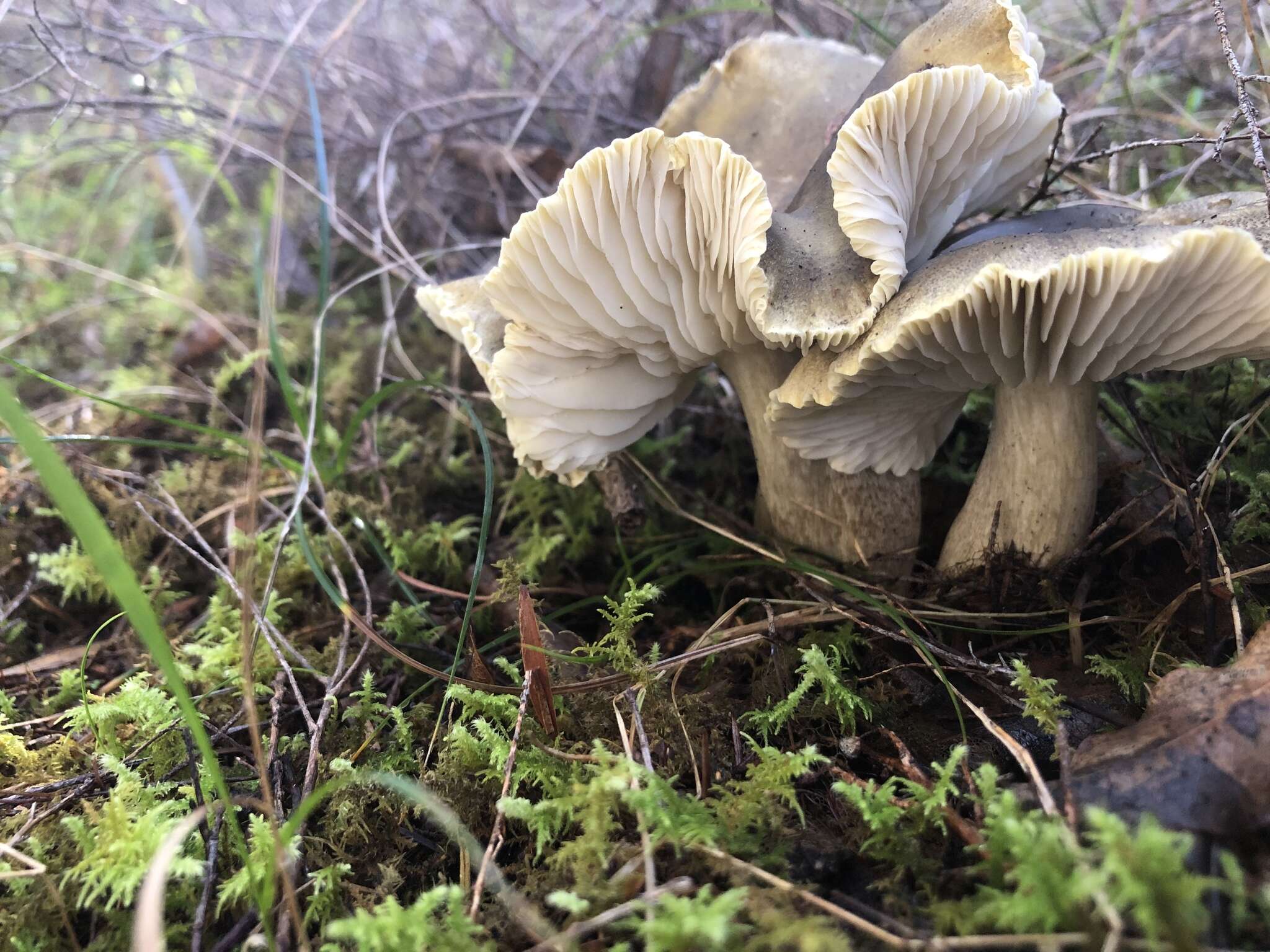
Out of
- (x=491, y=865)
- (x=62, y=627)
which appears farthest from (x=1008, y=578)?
(x=62, y=627)

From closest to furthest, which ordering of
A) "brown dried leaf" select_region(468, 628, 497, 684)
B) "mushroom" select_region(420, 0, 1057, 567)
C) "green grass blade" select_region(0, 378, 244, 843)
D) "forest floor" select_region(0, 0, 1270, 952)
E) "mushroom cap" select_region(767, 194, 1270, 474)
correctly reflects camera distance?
"green grass blade" select_region(0, 378, 244, 843), "forest floor" select_region(0, 0, 1270, 952), "mushroom cap" select_region(767, 194, 1270, 474), "mushroom" select_region(420, 0, 1057, 567), "brown dried leaf" select_region(468, 628, 497, 684)

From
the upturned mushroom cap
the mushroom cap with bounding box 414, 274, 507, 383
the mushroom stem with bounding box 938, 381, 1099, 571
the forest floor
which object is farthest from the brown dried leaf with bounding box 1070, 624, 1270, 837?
the mushroom cap with bounding box 414, 274, 507, 383

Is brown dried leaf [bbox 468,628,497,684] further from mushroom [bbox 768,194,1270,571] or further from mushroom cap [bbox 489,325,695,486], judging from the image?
mushroom [bbox 768,194,1270,571]

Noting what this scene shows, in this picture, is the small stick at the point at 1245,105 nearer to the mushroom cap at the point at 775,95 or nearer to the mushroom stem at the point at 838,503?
the mushroom cap at the point at 775,95

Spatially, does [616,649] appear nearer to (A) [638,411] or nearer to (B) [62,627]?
(A) [638,411]

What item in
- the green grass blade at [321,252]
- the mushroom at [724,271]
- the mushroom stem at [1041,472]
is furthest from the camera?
the green grass blade at [321,252]

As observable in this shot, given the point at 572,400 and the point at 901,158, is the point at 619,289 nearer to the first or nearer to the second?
the point at 572,400

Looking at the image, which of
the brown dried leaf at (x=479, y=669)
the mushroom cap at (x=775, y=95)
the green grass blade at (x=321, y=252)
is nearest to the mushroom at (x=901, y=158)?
the mushroom cap at (x=775, y=95)
